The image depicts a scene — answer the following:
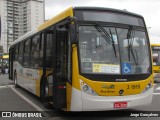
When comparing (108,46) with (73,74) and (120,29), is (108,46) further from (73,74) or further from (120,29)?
(73,74)

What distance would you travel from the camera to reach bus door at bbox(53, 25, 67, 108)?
346 inches

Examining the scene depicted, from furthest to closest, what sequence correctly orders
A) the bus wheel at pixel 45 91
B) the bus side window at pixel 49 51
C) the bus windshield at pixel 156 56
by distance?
1. the bus windshield at pixel 156 56
2. the bus wheel at pixel 45 91
3. the bus side window at pixel 49 51

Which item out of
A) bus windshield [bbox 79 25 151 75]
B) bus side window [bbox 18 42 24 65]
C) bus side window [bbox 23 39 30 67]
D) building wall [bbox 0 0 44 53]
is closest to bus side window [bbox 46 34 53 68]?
bus windshield [bbox 79 25 151 75]

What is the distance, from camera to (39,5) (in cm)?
7906

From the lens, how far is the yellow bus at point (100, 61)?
8.34 m

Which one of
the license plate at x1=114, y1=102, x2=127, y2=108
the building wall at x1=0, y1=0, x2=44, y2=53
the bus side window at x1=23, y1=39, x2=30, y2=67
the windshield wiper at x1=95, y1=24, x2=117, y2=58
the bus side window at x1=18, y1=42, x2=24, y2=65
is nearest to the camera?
the license plate at x1=114, y1=102, x2=127, y2=108

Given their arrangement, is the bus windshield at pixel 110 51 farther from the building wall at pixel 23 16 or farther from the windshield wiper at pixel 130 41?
the building wall at pixel 23 16

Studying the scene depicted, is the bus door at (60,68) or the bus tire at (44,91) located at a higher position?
the bus door at (60,68)

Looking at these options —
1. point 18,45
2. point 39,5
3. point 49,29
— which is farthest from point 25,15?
point 49,29

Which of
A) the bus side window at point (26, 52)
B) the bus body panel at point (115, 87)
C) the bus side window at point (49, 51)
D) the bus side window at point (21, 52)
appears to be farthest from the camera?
the bus side window at point (21, 52)

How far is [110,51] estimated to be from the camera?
28.6 ft

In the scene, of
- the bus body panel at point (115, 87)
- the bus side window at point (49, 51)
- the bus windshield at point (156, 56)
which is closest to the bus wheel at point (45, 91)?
the bus side window at point (49, 51)

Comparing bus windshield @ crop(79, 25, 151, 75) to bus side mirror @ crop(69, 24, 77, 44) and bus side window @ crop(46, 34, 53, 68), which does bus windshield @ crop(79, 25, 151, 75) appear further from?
bus side window @ crop(46, 34, 53, 68)

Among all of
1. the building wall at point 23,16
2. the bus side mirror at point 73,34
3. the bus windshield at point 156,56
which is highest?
the building wall at point 23,16
